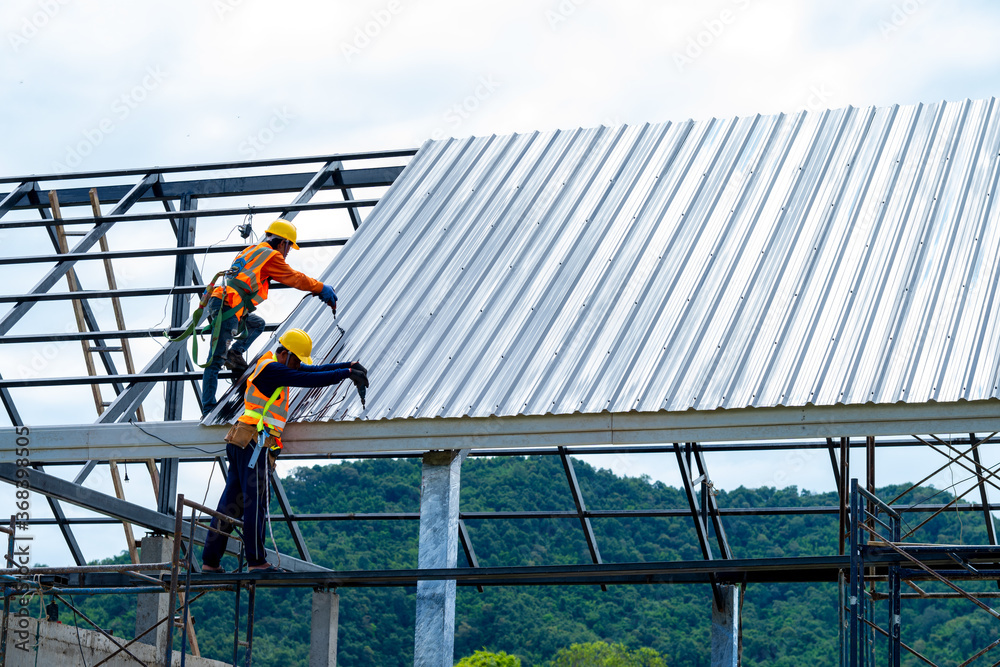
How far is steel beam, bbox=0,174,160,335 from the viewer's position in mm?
15559

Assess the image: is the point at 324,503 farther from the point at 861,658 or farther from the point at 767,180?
the point at 861,658

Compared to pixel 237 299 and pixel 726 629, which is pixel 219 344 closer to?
pixel 237 299

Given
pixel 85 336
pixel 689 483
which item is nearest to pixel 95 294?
pixel 85 336

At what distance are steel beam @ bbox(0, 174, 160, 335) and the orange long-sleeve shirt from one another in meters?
4.03

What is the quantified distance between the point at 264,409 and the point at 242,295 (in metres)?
1.90

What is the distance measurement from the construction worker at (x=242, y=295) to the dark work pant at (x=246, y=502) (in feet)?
4.75

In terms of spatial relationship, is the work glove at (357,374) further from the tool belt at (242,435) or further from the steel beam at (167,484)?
the steel beam at (167,484)

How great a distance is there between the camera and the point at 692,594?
4531cm

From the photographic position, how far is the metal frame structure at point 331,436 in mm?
10680

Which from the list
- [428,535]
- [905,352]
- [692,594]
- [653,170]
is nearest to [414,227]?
[653,170]

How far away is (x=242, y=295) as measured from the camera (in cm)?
1279

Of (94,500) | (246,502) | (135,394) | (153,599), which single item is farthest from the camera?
(153,599)

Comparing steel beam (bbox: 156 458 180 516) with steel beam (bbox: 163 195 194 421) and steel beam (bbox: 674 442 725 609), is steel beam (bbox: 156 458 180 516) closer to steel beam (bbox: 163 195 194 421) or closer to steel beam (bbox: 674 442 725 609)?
steel beam (bbox: 163 195 194 421)

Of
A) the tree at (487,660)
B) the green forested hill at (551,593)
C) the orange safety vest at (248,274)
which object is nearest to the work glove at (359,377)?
the orange safety vest at (248,274)
